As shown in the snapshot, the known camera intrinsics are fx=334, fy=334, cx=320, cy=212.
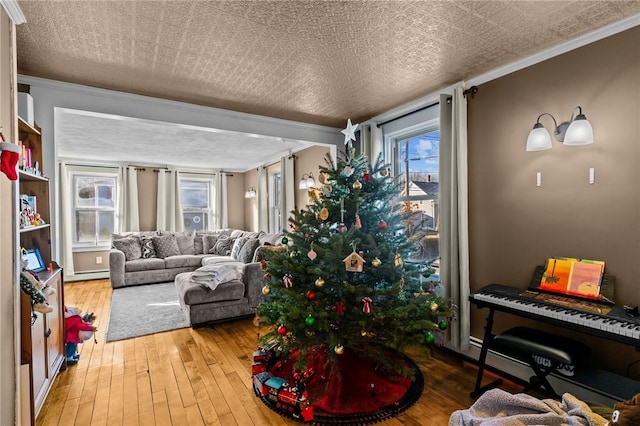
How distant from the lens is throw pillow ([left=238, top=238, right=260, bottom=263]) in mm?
5352

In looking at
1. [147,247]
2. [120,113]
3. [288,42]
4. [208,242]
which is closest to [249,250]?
[208,242]

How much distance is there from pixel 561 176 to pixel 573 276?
0.70 meters

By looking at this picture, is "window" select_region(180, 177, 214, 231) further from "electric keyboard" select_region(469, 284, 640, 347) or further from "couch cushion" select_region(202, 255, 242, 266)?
"electric keyboard" select_region(469, 284, 640, 347)

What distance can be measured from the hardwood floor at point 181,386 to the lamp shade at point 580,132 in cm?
177

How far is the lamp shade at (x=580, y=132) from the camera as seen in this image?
205 centimetres

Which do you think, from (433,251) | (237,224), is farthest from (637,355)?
(237,224)

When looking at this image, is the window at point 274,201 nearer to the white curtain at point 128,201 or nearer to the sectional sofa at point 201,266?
the sectional sofa at point 201,266

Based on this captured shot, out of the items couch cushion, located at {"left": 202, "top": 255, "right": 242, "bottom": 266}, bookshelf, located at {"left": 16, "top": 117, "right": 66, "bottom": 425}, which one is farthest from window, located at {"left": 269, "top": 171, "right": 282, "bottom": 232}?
bookshelf, located at {"left": 16, "top": 117, "right": 66, "bottom": 425}

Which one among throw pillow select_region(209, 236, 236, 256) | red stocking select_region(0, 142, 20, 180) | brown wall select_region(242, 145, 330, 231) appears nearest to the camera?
red stocking select_region(0, 142, 20, 180)

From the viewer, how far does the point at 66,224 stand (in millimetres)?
6445

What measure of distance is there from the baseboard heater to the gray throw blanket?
0.82m

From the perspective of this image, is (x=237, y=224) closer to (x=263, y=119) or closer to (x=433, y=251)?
(x=263, y=119)

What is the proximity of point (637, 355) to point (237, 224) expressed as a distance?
25.1ft

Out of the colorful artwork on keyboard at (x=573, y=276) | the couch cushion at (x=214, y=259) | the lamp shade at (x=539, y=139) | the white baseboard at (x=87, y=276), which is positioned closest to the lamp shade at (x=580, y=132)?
the lamp shade at (x=539, y=139)
